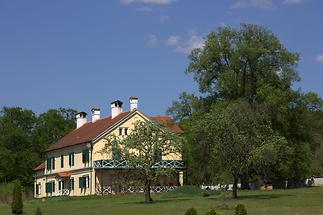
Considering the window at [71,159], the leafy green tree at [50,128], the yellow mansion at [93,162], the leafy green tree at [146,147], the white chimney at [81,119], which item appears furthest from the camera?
the leafy green tree at [50,128]

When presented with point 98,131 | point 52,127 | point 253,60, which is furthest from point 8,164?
point 253,60

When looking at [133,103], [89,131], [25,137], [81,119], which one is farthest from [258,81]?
[25,137]

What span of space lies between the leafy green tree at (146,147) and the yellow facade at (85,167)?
60.2 feet

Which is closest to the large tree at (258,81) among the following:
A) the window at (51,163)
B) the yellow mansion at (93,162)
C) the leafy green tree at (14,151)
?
the yellow mansion at (93,162)

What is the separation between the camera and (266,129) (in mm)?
49125

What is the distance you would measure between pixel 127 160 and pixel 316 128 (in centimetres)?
3443

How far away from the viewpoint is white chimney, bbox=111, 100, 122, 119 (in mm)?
74688

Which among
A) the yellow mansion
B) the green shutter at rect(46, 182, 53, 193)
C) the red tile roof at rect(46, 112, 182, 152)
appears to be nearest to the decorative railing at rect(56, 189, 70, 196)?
the yellow mansion

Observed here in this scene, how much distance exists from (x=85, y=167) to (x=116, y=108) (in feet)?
28.1

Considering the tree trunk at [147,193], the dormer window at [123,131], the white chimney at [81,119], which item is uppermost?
the white chimney at [81,119]

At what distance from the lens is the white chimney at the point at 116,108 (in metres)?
74.7

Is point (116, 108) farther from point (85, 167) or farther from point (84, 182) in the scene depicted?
point (84, 182)

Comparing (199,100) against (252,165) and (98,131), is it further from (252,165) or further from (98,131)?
(252,165)

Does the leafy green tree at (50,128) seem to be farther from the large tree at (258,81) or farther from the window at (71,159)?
the large tree at (258,81)
